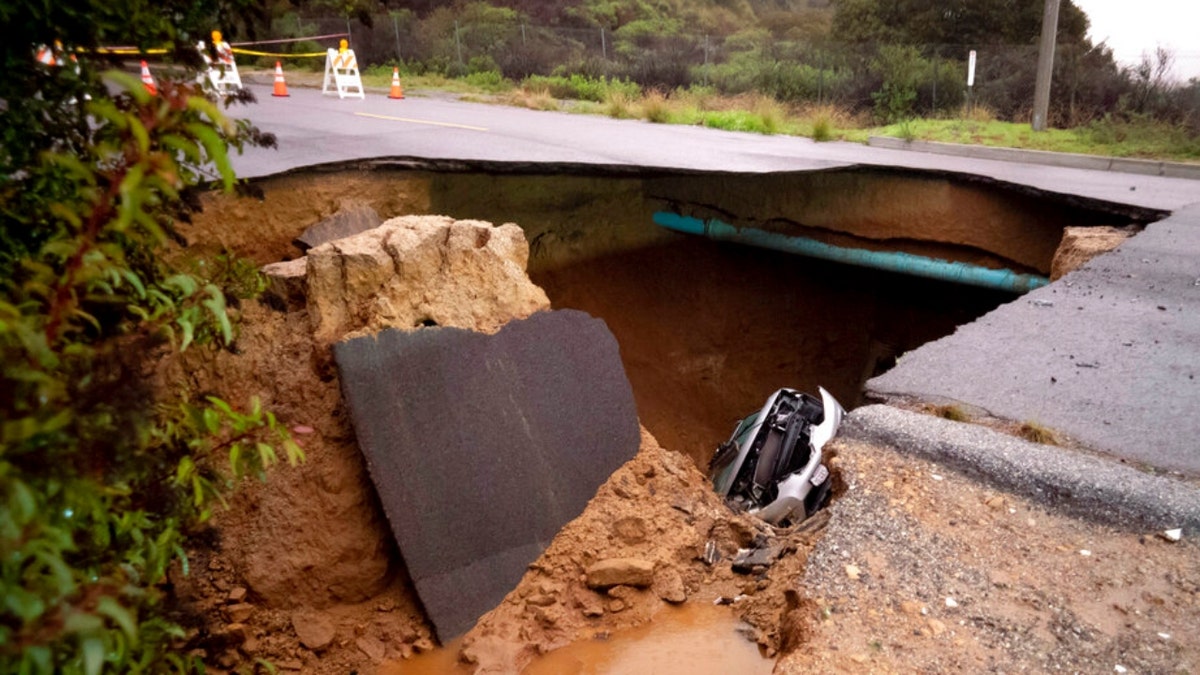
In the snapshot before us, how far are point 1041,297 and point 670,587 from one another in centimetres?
312

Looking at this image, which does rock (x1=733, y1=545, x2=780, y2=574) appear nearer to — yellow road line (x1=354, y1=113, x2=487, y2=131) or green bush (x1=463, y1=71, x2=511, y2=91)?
yellow road line (x1=354, y1=113, x2=487, y2=131)

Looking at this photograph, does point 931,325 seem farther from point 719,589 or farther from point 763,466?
point 719,589

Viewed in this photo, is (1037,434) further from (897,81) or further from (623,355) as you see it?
(897,81)

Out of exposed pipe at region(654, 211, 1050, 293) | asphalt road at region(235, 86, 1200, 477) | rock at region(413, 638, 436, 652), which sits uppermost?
asphalt road at region(235, 86, 1200, 477)

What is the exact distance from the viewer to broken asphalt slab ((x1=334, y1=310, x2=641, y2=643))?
352 cm

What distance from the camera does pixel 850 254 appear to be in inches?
331

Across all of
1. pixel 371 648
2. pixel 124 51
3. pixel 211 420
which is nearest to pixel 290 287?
pixel 371 648

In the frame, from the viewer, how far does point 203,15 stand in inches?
72.4

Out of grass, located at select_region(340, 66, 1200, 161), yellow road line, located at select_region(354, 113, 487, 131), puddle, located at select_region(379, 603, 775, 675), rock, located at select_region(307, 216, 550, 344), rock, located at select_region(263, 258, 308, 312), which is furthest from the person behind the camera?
grass, located at select_region(340, 66, 1200, 161)

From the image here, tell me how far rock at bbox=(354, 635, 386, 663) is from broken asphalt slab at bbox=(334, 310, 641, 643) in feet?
0.86

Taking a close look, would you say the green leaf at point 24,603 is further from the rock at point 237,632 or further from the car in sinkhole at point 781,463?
the car in sinkhole at point 781,463

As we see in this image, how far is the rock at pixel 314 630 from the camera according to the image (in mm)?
3467

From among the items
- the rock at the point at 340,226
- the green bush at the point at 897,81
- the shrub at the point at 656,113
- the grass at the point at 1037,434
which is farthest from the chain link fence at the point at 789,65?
the grass at the point at 1037,434

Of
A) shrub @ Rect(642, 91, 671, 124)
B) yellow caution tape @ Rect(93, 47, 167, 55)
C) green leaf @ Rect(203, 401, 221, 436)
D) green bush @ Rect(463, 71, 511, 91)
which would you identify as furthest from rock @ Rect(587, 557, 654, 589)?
green bush @ Rect(463, 71, 511, 91)
